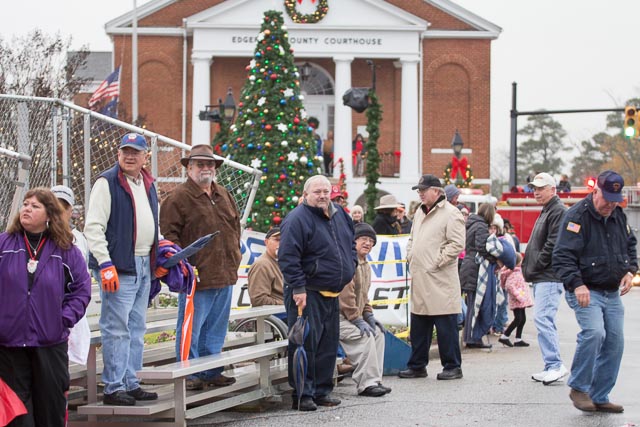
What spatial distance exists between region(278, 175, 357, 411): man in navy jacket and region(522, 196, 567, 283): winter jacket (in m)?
2.03

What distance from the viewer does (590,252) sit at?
28.9 feet

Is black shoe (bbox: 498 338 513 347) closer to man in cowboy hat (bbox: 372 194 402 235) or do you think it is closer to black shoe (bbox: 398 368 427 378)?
man in cowboy hat (bbox: 372 194 402 235)

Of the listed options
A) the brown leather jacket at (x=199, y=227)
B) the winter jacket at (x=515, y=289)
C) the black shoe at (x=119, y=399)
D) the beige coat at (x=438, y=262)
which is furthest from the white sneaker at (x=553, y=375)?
the black shoe at (x=119, y=399)

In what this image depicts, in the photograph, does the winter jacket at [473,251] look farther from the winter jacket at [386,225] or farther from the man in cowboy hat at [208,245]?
the man in cowboy hat at [208,245]

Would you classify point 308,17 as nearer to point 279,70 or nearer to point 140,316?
point 279,70

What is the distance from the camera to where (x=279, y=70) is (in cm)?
1908

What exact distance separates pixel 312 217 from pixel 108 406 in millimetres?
2445

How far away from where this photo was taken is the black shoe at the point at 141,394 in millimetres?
7695

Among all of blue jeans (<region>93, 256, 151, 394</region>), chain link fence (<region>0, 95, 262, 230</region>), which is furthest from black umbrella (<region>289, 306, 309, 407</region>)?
chain link fence (<region>0, 95, 262, 230</region>)

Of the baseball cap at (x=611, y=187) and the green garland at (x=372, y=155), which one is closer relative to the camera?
the baseball cap at (x=611, y=187)

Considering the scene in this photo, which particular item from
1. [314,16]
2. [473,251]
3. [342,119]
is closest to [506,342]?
[473,251]

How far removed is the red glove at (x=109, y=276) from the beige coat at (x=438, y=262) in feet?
13.7

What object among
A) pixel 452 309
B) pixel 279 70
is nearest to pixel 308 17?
pixel 279 70

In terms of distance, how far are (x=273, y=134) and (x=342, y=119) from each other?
24.9m
